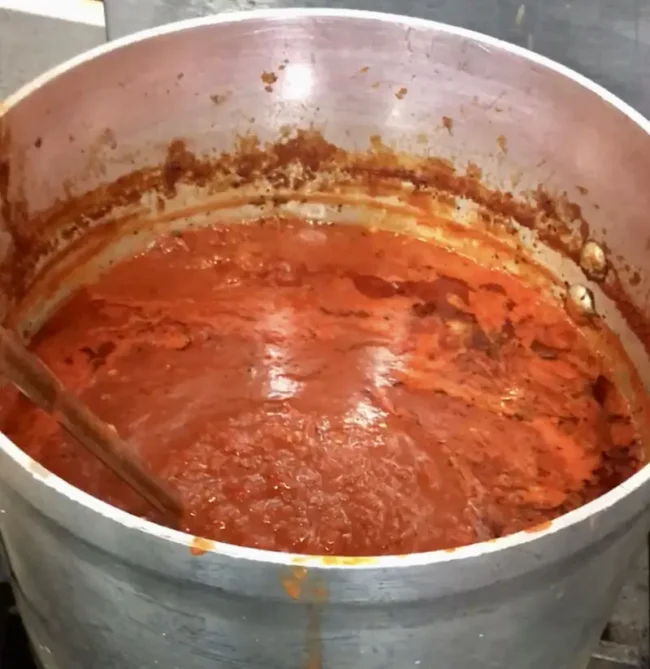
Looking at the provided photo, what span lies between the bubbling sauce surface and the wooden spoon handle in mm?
68

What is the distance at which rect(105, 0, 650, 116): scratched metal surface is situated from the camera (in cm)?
83

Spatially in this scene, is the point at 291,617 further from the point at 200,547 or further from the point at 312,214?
the point at 312,214

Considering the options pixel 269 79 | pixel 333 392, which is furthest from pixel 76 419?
pixel 269 79

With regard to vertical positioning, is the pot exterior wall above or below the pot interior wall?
below

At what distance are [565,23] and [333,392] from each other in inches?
15.8

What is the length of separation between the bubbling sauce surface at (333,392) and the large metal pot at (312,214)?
55 millimetres

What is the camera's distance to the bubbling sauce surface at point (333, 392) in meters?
0.75

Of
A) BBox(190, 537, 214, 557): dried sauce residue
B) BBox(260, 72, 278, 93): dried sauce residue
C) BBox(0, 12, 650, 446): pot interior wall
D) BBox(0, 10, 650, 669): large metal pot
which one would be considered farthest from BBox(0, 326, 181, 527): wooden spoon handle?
BBox(260, 72, 278, 93): dried sauce residue

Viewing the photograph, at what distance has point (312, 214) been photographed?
1.01 meters

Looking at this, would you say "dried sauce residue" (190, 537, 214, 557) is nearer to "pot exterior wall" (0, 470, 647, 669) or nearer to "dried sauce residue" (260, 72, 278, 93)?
"pot exterior wall" (0, 470, 647, 669)

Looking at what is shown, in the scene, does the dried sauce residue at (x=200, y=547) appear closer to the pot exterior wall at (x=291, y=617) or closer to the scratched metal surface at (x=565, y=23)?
the pot exterior wall at (x=291, y=617)

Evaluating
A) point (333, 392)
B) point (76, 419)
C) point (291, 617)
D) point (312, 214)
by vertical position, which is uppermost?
point (312, 214)

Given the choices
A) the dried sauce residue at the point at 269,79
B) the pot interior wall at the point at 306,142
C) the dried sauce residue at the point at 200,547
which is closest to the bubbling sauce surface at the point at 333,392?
the pot interior wall at the point at 306,142

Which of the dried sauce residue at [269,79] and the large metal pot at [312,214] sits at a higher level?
the dried sauce residue at [269,79]
